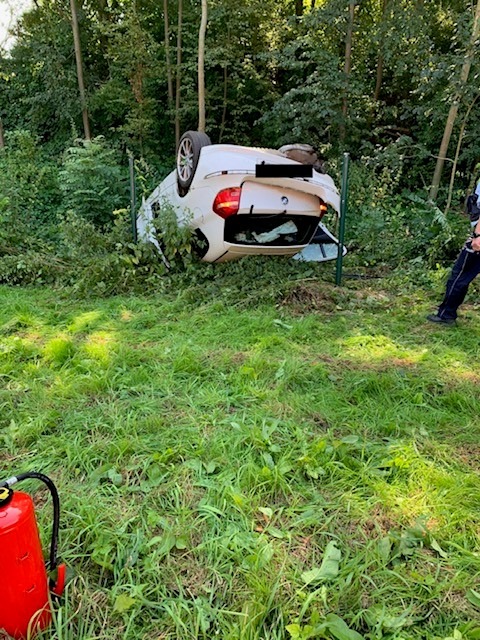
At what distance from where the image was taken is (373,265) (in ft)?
19.5

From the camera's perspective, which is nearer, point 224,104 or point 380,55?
point 380,55

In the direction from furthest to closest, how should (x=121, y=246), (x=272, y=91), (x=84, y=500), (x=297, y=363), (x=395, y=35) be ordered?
(x=272, y=91) < (x=395, y=35) < (x=121, y=246) < (x=297, y=363) < (x=84, y=500)

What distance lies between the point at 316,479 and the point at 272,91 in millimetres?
9982

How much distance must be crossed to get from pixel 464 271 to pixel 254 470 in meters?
2.75

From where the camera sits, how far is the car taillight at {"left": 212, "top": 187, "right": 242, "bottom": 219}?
14.5 ft

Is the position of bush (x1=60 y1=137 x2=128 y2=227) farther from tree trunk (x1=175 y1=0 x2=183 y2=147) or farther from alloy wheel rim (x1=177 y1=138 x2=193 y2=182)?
tree trunk (x1=175 y1=0 x2=183 y2=147)

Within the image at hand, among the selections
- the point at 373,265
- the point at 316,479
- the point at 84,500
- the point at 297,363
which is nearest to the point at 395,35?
the point at 373,265

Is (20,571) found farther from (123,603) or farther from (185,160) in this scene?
(185,160)

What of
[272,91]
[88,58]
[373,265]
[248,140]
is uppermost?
[88,58]

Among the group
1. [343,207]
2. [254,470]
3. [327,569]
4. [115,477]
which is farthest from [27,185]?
[327,569]

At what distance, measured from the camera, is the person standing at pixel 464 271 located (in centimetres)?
375

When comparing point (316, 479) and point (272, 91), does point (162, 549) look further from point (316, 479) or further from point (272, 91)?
point (272, 91)

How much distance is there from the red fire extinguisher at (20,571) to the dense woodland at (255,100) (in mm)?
4797

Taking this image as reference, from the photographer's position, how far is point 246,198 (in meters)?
4.44
